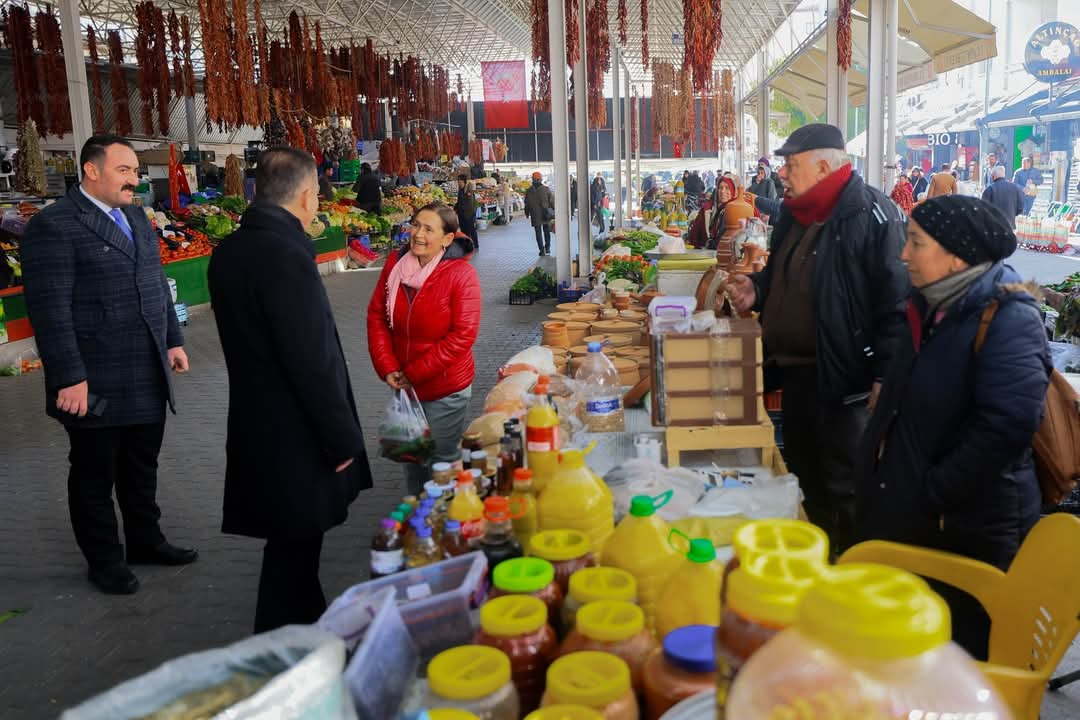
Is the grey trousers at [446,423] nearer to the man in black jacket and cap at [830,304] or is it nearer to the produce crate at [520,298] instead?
the man in black jacket and cap at [830,304]

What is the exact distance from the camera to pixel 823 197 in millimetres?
3338

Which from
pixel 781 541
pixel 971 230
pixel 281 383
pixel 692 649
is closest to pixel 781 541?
pixel 781 541

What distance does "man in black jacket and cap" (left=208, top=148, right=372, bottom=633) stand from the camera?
245 cm

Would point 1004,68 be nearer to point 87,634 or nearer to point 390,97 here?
point 390,97

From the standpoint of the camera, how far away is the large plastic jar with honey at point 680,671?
1.32 m

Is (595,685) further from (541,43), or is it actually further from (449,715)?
(541,43)

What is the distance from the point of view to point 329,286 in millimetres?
14297

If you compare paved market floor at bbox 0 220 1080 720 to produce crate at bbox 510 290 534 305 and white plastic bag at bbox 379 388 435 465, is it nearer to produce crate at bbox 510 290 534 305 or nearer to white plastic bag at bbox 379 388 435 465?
white plastic bag at bbox 379 388 435 465

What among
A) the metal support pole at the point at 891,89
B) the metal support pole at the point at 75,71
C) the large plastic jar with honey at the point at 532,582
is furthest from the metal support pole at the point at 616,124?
the large plastic jar with honey at the point at 532,582

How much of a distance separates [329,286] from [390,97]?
18.4 feet

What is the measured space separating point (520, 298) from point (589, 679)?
10599 mm

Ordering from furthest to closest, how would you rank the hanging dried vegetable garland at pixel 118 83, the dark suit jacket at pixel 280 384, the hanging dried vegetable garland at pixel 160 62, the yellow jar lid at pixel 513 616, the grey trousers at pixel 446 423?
the hanging dried vegetable garland at pixel 118 83, the hanging dried vegetable garland at pixel 160 62, the grey trousers at pixel 446 423, the dark suit jacket at pixel 280 384, the yellow jar lid at pixel 513 616

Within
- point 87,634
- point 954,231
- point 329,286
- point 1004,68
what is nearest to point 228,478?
point 87,634

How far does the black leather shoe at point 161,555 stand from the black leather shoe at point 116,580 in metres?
0.24
